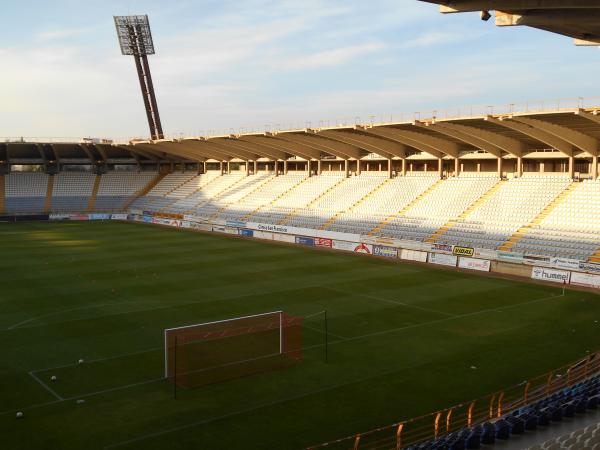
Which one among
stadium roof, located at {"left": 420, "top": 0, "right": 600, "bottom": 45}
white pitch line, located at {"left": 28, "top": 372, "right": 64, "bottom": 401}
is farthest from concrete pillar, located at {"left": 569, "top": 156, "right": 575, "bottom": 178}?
white pitch line, located at {"left": 28, "top": 372, "right": 64, "bottom": 401}

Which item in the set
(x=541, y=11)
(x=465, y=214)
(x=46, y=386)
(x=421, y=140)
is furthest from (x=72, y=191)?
(x=541, y=11)

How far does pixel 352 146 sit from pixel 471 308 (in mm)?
31983

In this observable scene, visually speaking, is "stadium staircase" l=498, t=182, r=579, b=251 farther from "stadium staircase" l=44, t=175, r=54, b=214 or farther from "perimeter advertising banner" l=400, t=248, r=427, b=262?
"stadium staircase" l=44, t=175, r=54, b=214

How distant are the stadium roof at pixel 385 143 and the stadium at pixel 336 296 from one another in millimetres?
216

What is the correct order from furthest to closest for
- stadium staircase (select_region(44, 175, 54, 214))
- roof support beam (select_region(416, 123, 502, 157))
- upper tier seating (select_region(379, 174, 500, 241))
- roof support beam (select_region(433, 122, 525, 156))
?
1. stadium staircase (select_region(44, 175, 54, 214))
2. upper tier seating (select_region(379, 174, 500, 241))
3. roof support beam (select_region(416, 123, 502, 157))
4. roof support beam (select_region(433, 122, 525, 156))

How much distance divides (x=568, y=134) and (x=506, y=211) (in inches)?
277

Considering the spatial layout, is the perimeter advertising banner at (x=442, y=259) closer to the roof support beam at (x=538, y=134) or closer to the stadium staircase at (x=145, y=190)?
the roof support beam at (x=538, y=134)

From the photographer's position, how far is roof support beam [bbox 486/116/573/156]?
3716 cm

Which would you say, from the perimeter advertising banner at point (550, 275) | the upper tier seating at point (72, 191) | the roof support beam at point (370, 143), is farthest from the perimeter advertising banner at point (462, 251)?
the upper tier seating at point (72, 191)

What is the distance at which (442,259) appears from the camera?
38.4m

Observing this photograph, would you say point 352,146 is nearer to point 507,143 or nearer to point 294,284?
point 507,143

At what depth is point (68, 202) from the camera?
241 ft

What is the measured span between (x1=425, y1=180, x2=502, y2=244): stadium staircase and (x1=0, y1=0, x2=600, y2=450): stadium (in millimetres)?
230

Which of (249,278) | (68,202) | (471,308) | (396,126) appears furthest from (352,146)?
(68,202)
